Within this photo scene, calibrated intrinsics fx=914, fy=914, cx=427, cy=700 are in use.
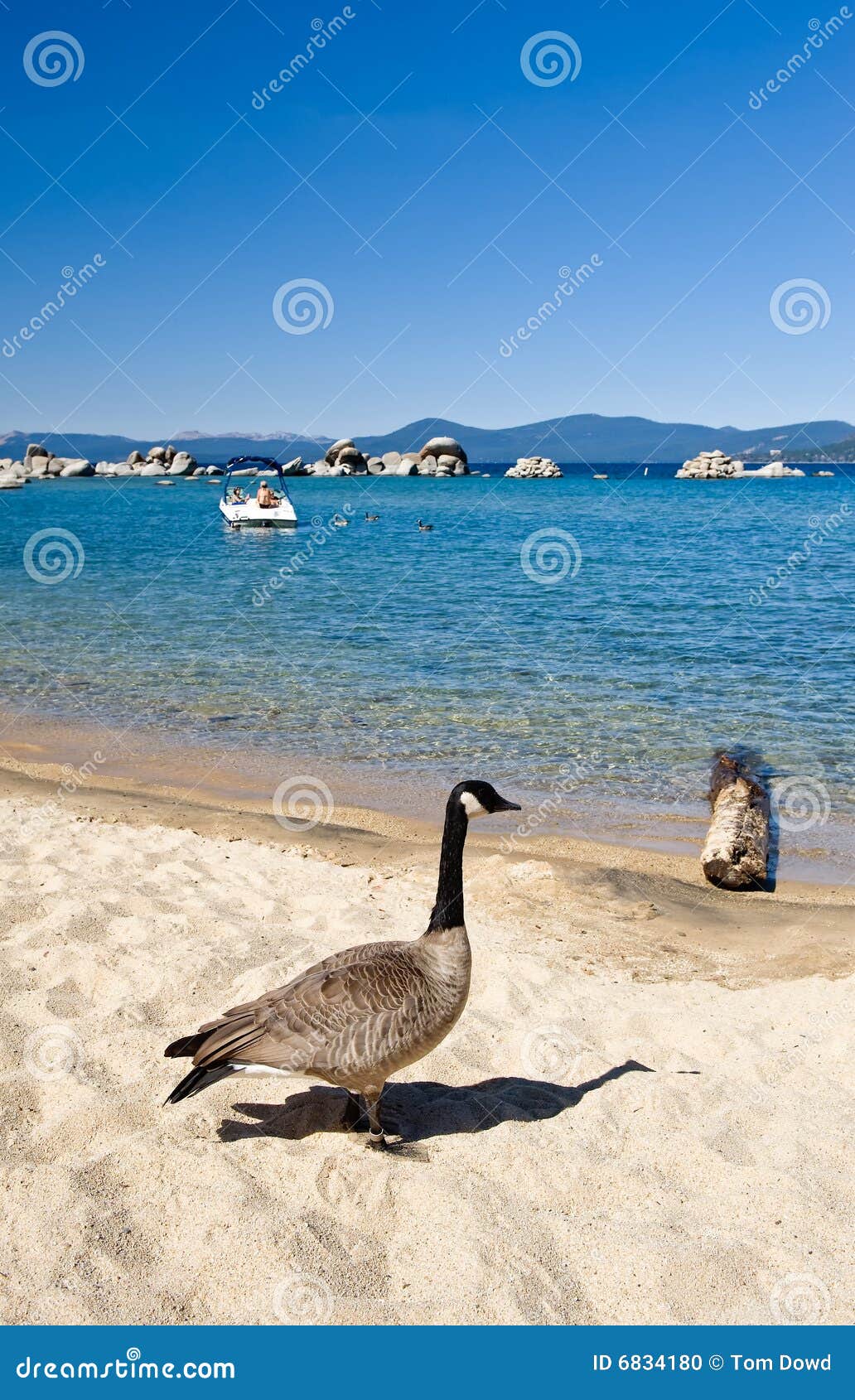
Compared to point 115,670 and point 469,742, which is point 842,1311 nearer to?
point 469,742

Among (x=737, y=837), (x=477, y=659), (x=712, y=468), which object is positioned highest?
(x=712, y=468)

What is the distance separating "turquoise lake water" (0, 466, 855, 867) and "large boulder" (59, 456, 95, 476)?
97.2 metres

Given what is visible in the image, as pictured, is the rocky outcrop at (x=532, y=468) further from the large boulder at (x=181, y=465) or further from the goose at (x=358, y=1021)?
the goose at (x=358, y=1021)

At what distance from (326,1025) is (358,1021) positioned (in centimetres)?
15

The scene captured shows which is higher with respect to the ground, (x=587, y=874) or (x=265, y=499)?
(x=265, y=499)

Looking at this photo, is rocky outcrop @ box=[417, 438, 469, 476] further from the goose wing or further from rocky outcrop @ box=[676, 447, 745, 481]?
the goose wing

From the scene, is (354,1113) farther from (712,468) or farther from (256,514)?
(712,468)

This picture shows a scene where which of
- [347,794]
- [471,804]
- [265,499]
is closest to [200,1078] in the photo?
[471,804]

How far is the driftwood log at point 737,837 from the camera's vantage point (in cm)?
847

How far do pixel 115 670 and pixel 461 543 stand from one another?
3012 cm

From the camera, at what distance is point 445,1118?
4.93 meters

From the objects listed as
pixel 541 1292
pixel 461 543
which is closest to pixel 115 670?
pixel 541 1292

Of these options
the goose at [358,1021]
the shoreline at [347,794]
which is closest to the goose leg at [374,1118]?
the goose at [358,1021]

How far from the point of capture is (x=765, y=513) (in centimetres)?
7094
